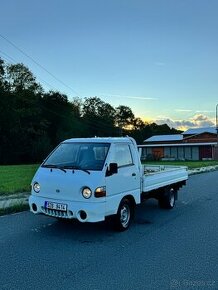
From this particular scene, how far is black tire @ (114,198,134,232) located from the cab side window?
2.65 ft

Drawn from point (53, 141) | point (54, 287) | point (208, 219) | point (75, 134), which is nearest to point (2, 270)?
point (54, 287)

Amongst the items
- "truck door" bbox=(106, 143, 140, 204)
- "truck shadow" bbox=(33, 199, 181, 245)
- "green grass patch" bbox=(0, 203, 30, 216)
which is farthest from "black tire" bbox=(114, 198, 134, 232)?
"green grass patch" bbox=(0, 203, 30, 216)

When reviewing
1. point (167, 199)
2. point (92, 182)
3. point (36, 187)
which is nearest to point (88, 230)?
point (92, 182)

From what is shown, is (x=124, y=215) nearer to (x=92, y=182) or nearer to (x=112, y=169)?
(x=112, y=169)

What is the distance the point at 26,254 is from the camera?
21.4 feet

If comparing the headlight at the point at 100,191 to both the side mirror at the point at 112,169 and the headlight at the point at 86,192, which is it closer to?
the headlight at the point at 86,192

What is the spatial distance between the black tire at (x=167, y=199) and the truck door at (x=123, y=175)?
2305 millimetres

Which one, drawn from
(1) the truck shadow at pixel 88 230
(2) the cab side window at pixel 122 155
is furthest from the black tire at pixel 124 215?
(2) the cab side window at pixel 122 155

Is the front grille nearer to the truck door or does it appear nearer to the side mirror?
the truck door

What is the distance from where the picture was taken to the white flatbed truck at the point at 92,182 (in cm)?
755

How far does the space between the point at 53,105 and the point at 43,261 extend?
76.1 m

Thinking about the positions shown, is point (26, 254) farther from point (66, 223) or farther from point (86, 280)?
point (66, 223)

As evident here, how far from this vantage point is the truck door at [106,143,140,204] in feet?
26.0

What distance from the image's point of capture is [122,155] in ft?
28.5
